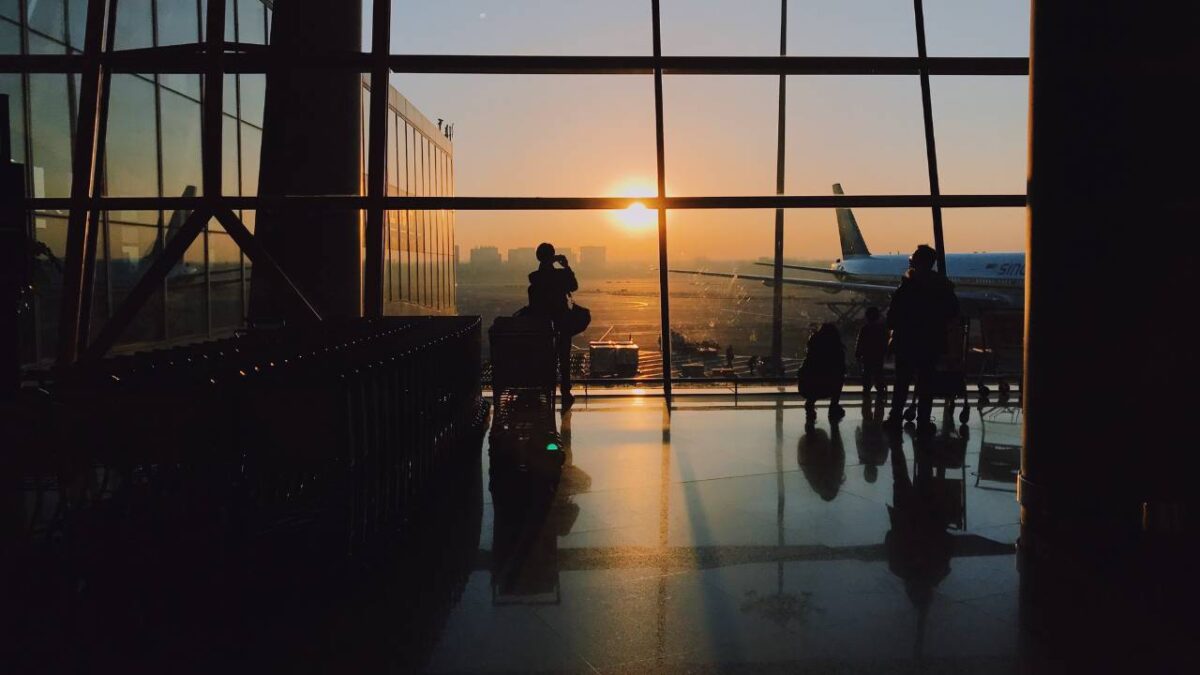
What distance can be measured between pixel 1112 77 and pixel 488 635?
128 inches

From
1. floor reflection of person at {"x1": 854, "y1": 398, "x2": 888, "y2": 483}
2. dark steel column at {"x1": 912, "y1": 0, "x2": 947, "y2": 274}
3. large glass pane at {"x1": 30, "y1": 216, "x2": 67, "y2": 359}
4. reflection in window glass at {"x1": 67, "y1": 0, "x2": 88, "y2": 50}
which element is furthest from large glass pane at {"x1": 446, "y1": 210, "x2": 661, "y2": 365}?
reflection in window glass at {"x1": 67, "y1": 0, "x2": 88, "y2": 50}

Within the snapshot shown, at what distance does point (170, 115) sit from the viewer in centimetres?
1230

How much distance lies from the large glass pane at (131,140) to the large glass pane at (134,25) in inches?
18.1

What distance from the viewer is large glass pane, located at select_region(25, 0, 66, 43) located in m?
9.59

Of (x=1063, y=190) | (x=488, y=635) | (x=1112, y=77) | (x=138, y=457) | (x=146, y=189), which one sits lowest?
(x=488, y=635)

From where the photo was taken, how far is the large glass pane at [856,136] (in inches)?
341

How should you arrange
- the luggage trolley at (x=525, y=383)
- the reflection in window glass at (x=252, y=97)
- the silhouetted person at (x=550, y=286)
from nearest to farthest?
the luggage trolley at (x=525, y=383), the silhouetted person at (x=550, y=286), the reflection in window glass at (x=252, y=97)

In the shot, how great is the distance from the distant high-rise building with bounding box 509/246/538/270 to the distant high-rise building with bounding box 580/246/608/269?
21.8 inches

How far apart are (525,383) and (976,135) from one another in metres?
5.63

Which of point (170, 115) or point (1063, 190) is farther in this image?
point (170, 115)

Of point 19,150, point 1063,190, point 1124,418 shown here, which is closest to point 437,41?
point 19,150

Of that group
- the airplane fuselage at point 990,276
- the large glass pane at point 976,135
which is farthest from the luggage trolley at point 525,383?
the airplane fuselage at point 990,276

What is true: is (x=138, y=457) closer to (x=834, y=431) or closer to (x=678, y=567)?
(x=678, y=567)

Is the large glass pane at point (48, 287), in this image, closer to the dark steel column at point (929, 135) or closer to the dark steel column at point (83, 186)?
the dark steel column at point (83, 186)
